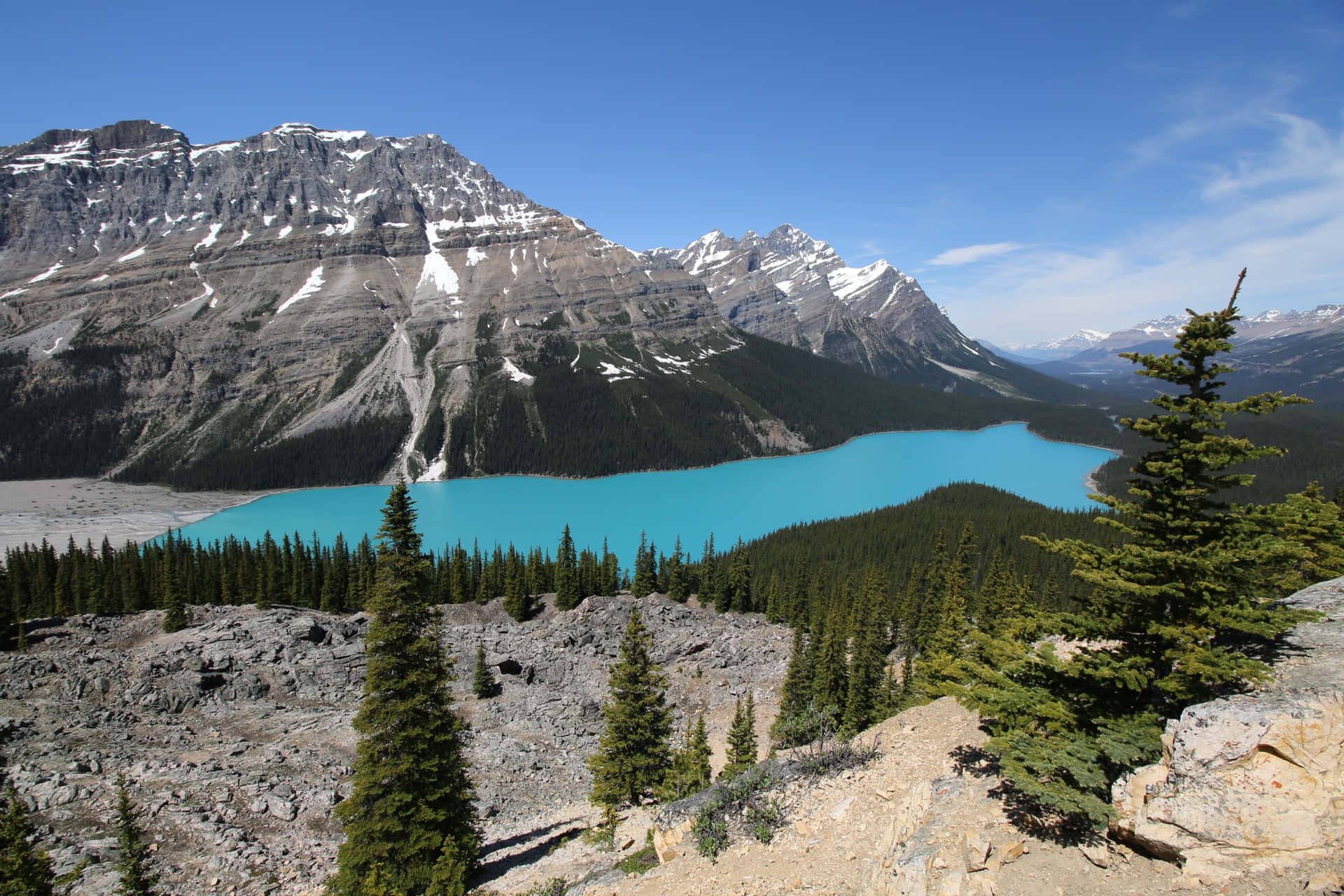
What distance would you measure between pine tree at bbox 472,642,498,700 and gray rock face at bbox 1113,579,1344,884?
40.5 m

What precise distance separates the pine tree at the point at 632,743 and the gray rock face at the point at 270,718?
403cm

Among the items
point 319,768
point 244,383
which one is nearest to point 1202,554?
point 319,768

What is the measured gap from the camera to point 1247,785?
8.81 m

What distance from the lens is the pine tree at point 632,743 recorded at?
26.8 metres

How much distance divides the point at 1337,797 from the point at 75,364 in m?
246

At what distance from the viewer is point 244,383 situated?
182m

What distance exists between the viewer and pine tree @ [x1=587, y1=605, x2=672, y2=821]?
26750 millimetres

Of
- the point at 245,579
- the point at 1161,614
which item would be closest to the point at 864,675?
the point at 1161,614

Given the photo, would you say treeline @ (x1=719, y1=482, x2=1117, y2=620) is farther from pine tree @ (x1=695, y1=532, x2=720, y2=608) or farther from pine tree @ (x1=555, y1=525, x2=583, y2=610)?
pine tree @ (x1=555, y1=525, x2=583, y2=610)

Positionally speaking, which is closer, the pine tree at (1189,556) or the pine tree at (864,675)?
the pine tree at (1189,556)

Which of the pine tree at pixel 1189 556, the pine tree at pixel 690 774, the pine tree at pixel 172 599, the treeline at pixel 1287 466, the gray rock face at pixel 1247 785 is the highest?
the pine tree at pixel 1189 556

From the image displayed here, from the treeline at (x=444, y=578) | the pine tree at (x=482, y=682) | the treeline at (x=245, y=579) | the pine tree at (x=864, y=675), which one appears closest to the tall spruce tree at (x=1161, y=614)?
the pine tree at (x=864, y=675)

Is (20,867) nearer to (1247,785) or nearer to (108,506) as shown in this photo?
(1247,785)

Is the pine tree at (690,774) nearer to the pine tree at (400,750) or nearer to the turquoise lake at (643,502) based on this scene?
the pine tree at (400,750)
